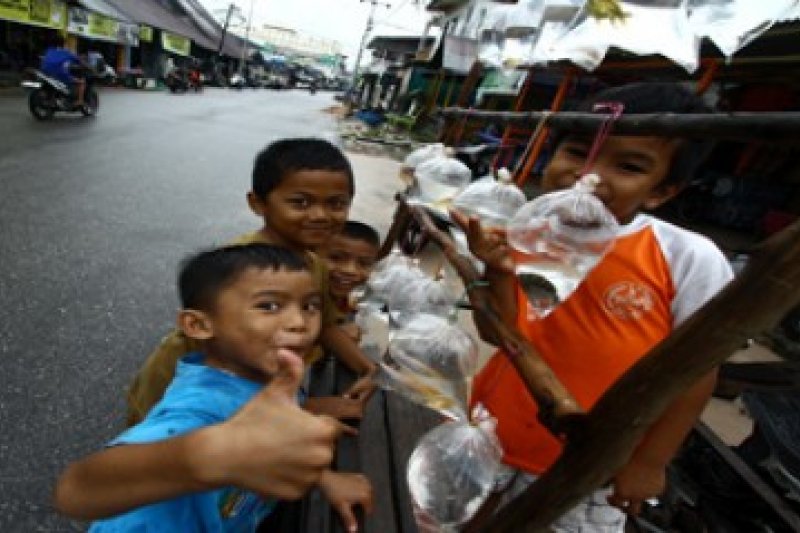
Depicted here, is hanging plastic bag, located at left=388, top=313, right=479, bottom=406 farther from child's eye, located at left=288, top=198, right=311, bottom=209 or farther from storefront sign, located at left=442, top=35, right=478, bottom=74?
storefront sign, located at left=442, top=35, right=478, bottom=74

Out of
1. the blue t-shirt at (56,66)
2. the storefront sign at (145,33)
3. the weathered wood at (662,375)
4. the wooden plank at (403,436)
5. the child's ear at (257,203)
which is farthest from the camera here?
the storefront sign at (145,33)

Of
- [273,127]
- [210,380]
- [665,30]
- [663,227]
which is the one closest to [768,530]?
[663,227]

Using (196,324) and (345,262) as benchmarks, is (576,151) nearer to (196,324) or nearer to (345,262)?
(196,324)

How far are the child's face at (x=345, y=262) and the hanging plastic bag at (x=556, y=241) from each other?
1449 mm

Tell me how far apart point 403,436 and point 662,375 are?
Result: 142cm

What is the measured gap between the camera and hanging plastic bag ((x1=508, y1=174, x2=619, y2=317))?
1003mm

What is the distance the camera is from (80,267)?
13.2ft

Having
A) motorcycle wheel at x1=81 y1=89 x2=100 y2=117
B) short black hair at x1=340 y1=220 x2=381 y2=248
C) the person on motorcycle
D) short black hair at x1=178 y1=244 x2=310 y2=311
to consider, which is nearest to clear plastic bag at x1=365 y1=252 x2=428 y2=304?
short black hair at x1=340 y1=220 x2=381 y2=248

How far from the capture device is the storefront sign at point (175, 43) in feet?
86.1

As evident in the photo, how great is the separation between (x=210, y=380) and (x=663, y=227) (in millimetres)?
1223

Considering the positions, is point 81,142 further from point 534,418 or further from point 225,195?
point 534,418

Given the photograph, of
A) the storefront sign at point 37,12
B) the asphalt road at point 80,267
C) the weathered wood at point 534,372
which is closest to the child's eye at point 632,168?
the weathered wood at point 534,372

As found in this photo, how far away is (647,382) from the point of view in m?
0.66

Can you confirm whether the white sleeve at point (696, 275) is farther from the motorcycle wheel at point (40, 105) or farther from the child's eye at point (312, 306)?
the motorcycle wheel at point (40, 105)
